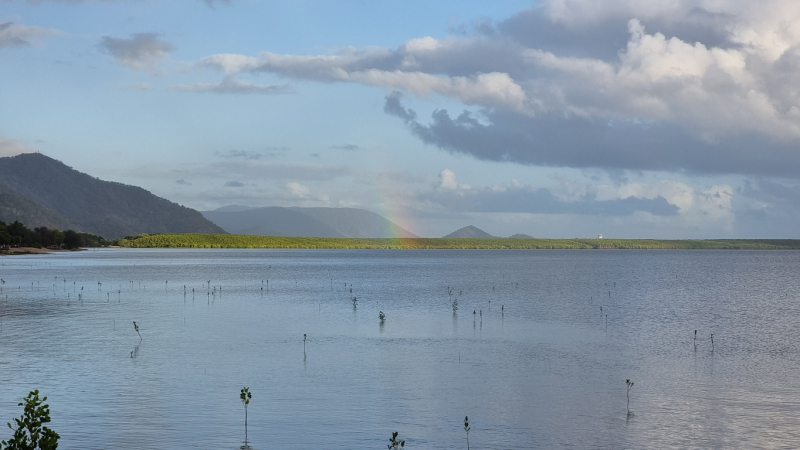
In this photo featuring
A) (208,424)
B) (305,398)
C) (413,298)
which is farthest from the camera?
(413,298)

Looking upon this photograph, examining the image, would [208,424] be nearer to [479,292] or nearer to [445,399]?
[445,399]

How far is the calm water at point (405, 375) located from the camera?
22.4 meters

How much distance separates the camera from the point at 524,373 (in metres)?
31.7

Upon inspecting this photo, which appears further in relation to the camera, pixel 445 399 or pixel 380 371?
pixel 380 371

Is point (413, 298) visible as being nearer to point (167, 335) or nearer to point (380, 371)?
point (167, 335)

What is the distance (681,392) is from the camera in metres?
28.1

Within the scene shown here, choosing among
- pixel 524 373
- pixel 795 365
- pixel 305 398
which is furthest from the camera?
pixel 795 365

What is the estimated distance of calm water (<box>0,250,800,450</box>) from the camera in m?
22.4

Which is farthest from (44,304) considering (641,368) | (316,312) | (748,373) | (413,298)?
(748,373)

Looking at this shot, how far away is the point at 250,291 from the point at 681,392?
59736mm

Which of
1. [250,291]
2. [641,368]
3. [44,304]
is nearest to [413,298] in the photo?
[250,291]

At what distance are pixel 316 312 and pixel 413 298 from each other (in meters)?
17.1

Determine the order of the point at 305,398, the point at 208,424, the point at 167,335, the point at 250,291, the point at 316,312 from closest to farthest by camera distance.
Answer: the point at 208,424
the point at 305,398
the point at 167,335
the point at 316,312
the point at 250,291

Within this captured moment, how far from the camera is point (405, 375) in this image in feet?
102
